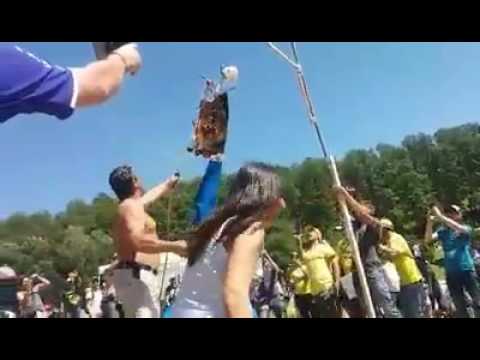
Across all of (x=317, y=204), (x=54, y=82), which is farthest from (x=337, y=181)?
(x=54, y=82)

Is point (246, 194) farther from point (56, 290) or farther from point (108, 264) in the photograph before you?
point (56, 290)

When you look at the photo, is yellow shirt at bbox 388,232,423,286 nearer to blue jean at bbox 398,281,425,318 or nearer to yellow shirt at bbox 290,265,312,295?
blue jean at bbox 398,281,425,318

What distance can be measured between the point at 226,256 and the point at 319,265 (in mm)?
1550

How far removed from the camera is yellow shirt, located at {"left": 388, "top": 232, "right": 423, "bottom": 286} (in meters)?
3.93

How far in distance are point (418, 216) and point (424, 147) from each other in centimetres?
36

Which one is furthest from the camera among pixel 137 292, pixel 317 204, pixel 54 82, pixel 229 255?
pixel 317 204

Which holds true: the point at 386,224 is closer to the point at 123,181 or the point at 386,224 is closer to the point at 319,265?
the point at 319,265

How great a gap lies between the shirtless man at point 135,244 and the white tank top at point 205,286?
0.86 metres

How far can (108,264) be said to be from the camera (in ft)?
11.7

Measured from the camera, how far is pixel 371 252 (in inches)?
154

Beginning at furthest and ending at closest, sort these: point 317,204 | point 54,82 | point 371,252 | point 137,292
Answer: point 371,252 → point 317,204 → point 137,292 → point 54,82

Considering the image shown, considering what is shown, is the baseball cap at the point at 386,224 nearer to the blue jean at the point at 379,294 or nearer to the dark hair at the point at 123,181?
the blue jean at the point at 379,294

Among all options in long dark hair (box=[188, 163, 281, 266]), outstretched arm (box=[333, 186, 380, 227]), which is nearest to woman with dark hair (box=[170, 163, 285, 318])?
long dark hair (box=[188, 163, 281, 266])
